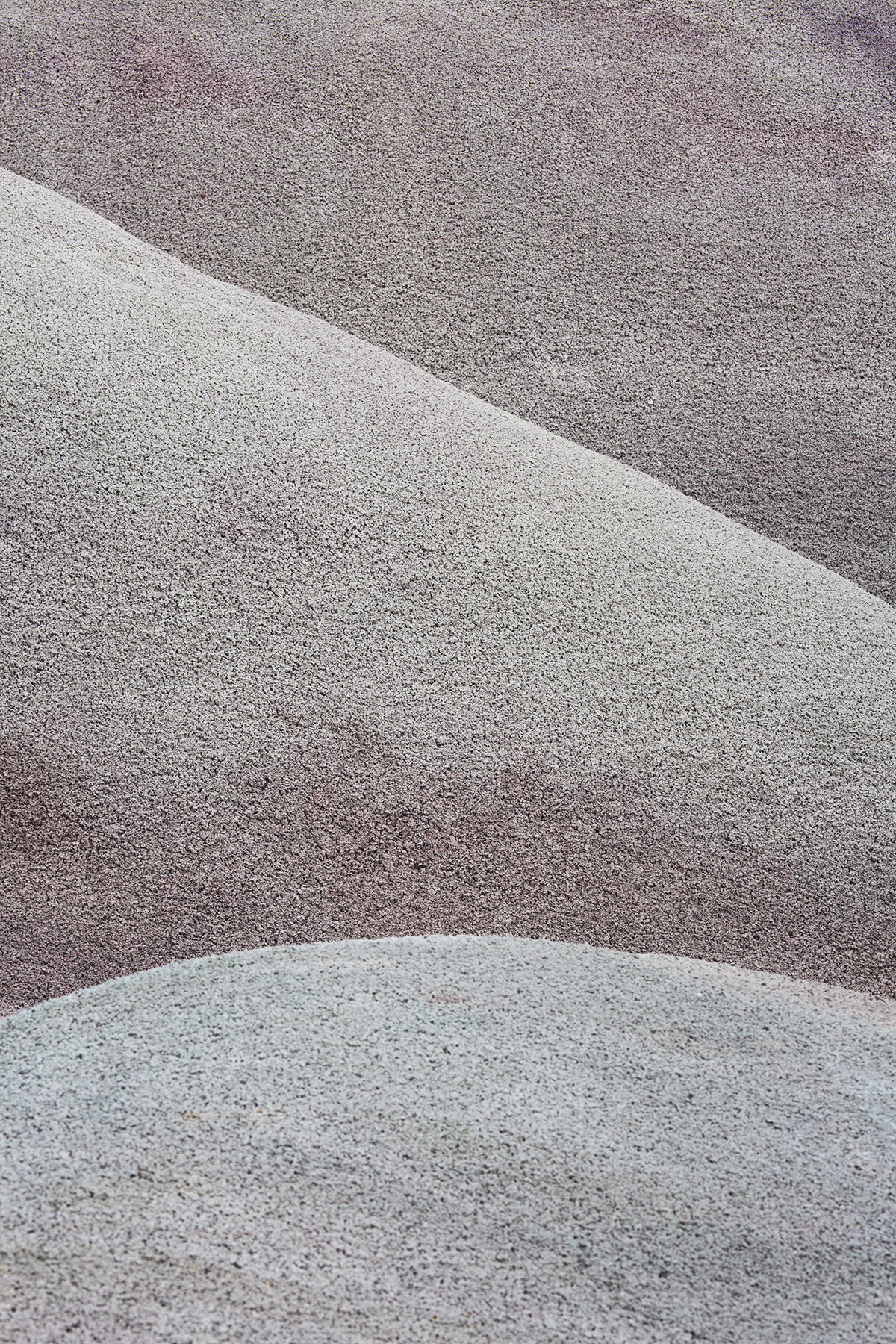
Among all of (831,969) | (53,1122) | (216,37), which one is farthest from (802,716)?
(216,37)

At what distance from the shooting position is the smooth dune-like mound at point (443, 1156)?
8.89ft

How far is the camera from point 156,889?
4.13 meters

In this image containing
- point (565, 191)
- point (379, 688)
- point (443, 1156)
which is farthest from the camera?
point (565, 191)

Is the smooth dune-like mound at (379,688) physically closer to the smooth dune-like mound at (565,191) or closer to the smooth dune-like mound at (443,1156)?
the smooth dune-like mound at (443,1156)

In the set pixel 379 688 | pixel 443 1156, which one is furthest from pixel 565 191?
pixel 443 1156

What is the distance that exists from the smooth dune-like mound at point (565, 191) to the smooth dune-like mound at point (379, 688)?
0.92m

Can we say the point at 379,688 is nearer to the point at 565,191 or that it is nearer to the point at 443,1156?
the point at 443,1156

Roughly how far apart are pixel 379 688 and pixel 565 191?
180 inches

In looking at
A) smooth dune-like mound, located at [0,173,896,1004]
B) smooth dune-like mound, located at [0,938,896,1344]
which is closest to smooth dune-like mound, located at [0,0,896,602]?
smooth dune-like mound, located at [0,173,896,1004]

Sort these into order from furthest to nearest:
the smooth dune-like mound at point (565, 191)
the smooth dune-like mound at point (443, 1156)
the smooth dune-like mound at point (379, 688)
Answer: the smooth dune-like mound at point (565, 191)
the smooth dune-like mound at point (379, 688)
the smooth dune-like mound at point (443, 1156)

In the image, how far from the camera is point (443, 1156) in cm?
305

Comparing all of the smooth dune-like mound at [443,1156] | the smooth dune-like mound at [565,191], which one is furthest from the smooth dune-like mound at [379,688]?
the smooth dune-like mound at [565,191]

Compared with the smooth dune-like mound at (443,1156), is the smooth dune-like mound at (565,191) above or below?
above

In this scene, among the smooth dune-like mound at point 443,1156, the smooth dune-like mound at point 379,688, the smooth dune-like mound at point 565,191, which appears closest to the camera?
the smooth dune-like mound at point 443,1156
